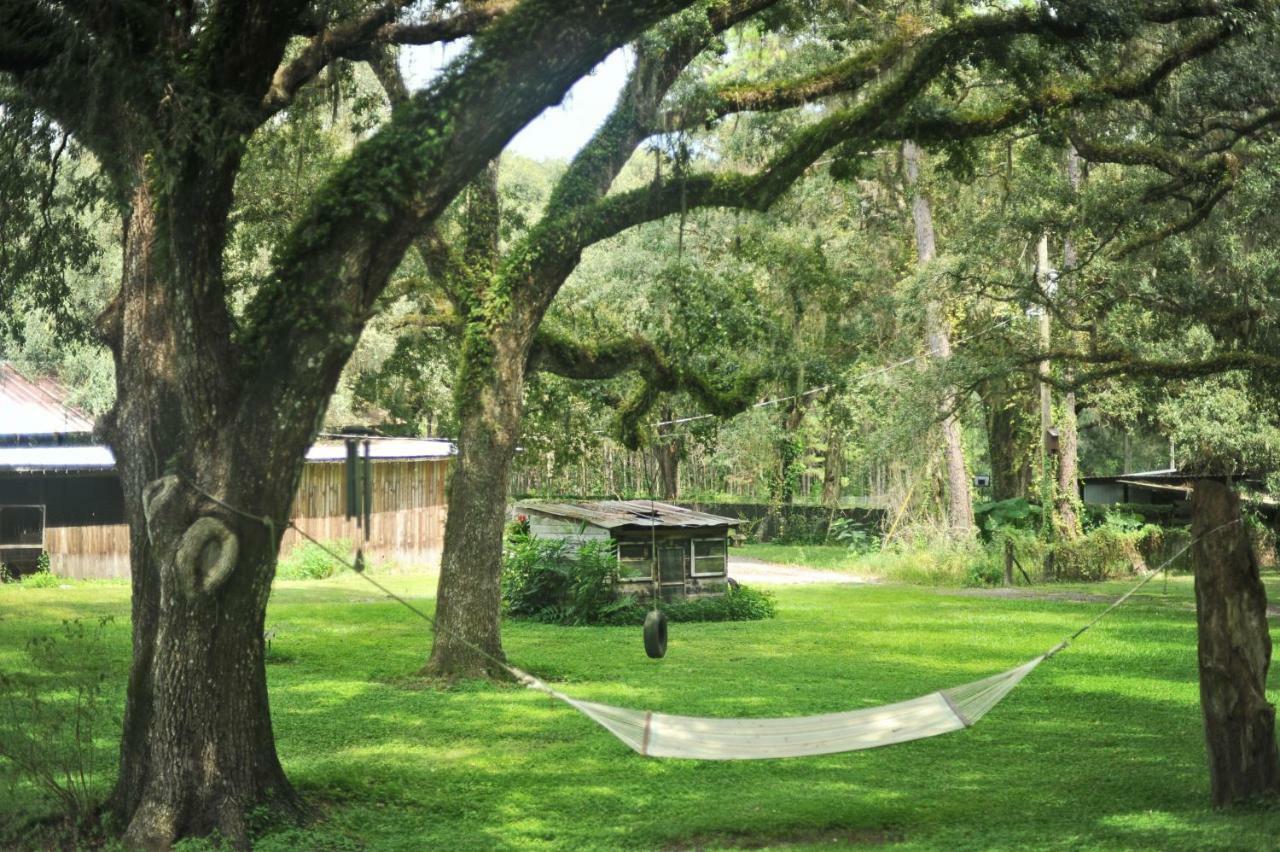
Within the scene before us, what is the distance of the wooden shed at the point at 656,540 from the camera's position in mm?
20172

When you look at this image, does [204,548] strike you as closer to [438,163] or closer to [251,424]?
[251,424]

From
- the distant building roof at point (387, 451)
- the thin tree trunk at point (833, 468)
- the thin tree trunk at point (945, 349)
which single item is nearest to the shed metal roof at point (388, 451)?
the distant building roof at point (387, 451)

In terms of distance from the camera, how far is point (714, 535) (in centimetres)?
2105

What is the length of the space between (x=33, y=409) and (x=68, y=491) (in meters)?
1.65

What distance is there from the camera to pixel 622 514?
2092 cm

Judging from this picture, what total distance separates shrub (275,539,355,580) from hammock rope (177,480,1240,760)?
20118 millimetres

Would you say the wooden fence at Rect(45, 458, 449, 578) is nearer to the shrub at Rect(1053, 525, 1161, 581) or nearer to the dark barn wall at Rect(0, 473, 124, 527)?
the dark barn wall at Rect(0, 473, 124, 527)

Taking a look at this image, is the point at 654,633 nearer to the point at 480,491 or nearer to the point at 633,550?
the point at 480,491


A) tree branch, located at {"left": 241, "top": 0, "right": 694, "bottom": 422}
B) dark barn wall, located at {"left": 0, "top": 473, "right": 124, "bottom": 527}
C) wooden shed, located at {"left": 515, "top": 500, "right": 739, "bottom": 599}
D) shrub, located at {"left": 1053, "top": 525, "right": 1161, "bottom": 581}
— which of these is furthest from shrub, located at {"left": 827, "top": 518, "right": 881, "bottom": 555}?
tree branch, located at {"left": 241, "top": 0, "right": 694, "bottom": 422}

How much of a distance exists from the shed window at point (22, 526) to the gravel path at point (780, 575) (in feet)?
41.3

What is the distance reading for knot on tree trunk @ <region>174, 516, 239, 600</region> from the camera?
6793 mm

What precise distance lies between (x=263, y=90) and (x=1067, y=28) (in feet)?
21.2

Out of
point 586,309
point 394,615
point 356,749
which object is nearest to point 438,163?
point 356,749

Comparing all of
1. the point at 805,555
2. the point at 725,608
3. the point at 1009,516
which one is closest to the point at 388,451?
the point at 725,608
